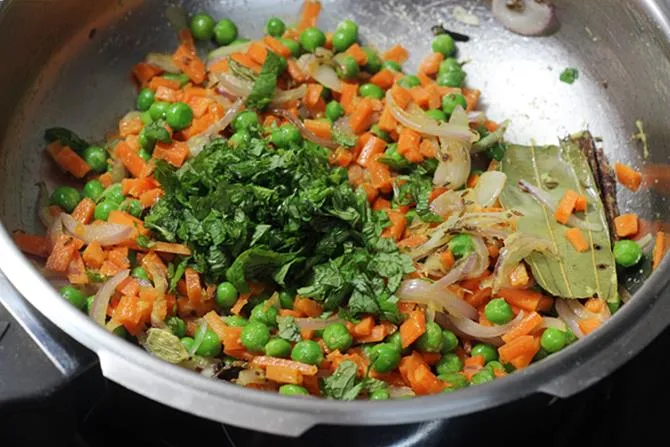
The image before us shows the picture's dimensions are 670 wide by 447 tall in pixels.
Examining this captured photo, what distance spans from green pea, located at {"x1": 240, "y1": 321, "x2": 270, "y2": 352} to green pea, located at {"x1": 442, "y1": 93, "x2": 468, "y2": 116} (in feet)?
3.36

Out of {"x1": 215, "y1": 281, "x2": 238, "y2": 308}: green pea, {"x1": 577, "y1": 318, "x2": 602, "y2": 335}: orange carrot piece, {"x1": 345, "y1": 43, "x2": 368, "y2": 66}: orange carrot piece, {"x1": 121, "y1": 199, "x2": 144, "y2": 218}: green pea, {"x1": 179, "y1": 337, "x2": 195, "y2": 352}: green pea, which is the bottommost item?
{"x1": 577, "y1": 318, "x2": 602, "y2": 335}: orange carrot piece

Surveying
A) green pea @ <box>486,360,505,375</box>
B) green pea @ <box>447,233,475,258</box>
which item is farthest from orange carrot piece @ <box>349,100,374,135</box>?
green pea @ <box>486,360,505,375</box>

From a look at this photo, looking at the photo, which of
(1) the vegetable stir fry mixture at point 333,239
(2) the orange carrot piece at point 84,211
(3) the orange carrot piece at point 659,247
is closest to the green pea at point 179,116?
(1) the vegetable stir fry mixture at point 333,239

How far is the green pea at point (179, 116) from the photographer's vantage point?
270 cm

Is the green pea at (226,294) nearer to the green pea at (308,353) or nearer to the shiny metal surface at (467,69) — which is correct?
the green pea at (308,353)

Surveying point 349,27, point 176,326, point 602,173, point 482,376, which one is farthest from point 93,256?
point 602,173

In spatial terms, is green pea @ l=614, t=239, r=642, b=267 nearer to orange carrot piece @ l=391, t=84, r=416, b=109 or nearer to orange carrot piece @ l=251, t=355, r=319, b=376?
orange carrot piece @ l=391, t=84, r=416, b=109

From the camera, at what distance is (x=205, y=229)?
2.32 metres

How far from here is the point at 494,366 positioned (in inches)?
90.9

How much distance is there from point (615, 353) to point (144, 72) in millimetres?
1784

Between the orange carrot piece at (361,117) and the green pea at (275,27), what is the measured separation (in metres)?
0.46

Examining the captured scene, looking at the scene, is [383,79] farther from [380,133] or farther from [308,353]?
[308,353]

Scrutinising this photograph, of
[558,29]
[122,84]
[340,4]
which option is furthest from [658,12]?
[122,84]

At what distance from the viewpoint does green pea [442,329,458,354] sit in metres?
2.33
